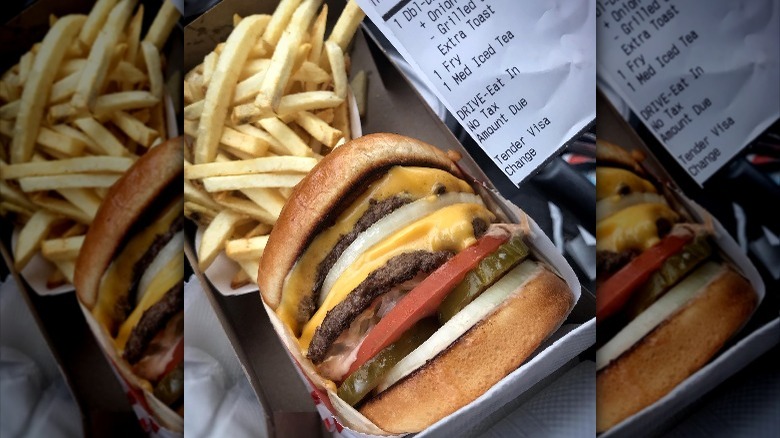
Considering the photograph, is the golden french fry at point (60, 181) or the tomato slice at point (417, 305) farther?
the golden french fry at point (60, 181)

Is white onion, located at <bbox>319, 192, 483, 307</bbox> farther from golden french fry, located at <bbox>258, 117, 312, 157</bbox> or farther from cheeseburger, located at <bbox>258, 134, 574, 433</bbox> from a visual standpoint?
golden french fry, located at <bbox>258, 117, 312, 157</bbox>

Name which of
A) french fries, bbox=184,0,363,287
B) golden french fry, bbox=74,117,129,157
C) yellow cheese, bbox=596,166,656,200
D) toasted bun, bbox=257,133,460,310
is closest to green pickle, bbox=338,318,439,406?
toasted bun, bbox=257,133,460,310

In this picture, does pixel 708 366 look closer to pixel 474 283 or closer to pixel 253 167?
pixel 474 283

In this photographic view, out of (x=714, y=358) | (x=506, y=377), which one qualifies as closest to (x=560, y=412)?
(x=506, y=377)

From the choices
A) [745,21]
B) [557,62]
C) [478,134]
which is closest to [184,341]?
[478,134]

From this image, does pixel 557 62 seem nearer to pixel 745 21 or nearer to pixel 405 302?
pixel 745 21

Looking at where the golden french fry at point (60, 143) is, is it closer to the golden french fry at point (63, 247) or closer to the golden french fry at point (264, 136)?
the golden french fry at point (63, 247)

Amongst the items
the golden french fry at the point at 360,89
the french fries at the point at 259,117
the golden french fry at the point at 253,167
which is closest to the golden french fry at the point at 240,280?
the french fries at the point at 259,117
